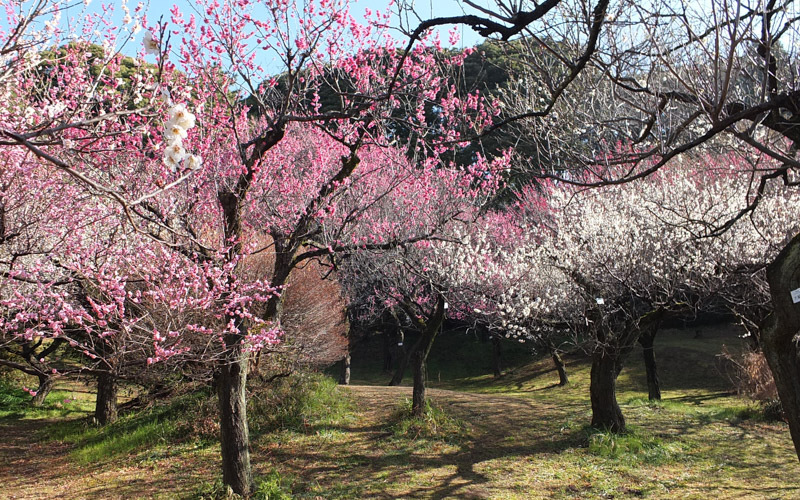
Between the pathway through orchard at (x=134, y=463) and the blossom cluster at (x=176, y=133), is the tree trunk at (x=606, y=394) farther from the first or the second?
the blossom cluster at (x=176, y=133)

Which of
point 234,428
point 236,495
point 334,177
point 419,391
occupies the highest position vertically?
point 334,177

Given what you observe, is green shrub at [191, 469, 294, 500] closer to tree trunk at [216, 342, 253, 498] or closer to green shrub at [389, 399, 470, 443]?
tree trunk at [216, 342, 253, 498]

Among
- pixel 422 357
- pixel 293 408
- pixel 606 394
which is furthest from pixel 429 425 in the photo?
pixel 606 394

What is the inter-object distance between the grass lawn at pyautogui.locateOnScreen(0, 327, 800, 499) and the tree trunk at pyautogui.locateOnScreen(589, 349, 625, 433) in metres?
0.31

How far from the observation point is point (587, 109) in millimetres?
6145

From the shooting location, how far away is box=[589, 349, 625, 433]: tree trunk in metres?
9.50

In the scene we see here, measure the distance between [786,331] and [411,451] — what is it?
610 centimetres

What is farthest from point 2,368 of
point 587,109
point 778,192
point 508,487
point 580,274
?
point 778,192

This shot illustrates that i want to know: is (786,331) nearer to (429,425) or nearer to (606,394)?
(606,394)

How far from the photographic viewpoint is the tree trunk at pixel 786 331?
3.97 m

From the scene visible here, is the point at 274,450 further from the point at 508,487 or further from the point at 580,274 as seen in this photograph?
the point at 580,274

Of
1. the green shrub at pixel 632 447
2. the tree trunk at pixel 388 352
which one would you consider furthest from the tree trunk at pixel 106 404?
the tree trunk at pixel 388 352

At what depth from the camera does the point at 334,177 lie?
6.84 metres

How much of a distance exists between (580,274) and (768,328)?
5.28 meters
